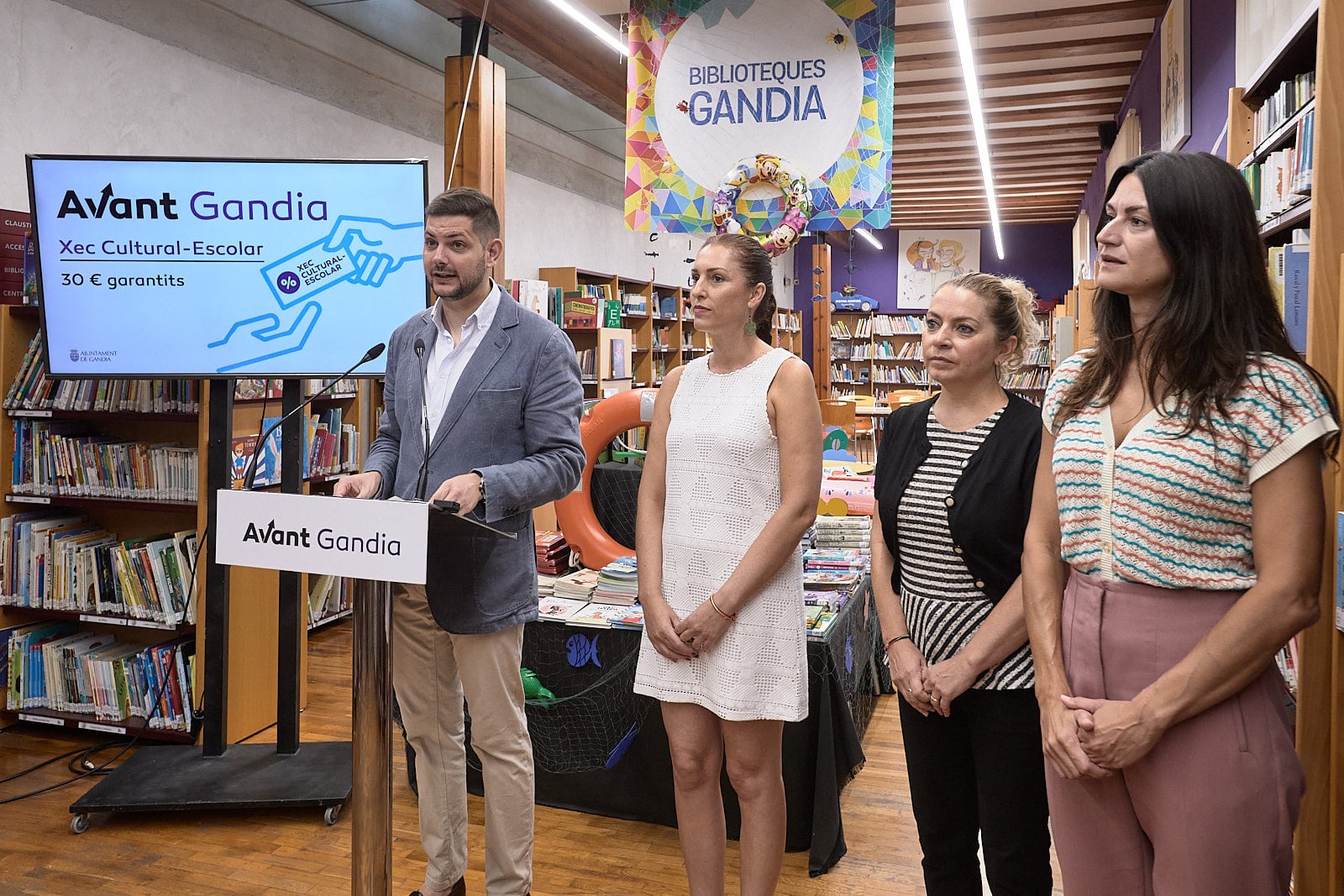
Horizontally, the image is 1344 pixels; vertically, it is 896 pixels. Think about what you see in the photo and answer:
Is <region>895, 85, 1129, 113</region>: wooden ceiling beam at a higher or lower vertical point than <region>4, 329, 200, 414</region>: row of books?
higher

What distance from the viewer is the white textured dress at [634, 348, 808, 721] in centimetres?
193

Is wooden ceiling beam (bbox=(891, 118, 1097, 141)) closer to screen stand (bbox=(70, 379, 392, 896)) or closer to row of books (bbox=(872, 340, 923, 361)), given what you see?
row of books (bbox=(872, 340, 923, 361))

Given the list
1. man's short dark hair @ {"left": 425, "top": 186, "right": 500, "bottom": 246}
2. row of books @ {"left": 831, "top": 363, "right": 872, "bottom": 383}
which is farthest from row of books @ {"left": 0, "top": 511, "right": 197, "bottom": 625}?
row of books @ {"left": 831, "top": 363, "right": 872, "bottom": 383}

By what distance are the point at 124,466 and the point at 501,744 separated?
2.28 m

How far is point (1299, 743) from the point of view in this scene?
1710 mm

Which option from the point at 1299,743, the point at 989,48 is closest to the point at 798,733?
the point at 1299,743

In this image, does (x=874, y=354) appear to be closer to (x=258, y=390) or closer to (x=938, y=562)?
(x=258, y=390)

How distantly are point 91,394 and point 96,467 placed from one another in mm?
274

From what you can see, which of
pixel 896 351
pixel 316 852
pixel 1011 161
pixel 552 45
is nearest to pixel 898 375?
pixel 896 351

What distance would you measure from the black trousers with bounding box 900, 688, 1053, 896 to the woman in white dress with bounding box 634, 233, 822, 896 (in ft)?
1.00

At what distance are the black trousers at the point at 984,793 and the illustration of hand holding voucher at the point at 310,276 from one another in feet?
6.91

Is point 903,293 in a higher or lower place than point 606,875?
higher

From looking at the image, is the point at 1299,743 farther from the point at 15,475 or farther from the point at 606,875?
the point at 15,475

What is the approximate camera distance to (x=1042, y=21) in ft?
20.3
